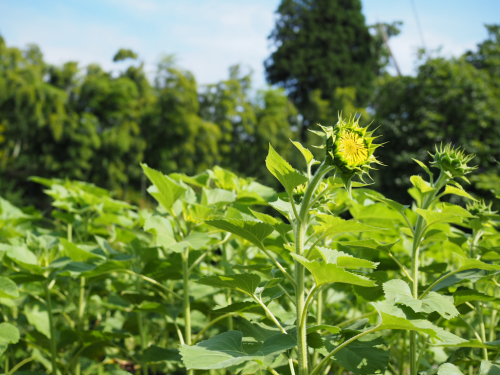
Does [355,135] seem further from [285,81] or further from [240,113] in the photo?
[285,81]

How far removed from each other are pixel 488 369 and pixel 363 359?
0.97 feet

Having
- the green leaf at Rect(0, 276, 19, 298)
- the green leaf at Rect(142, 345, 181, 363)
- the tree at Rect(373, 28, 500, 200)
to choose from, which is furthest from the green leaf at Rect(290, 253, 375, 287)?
the tree at Rect(373, 28, 500, 200)

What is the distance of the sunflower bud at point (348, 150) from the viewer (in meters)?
0.87

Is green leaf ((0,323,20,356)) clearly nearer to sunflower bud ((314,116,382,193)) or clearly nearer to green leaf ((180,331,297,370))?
green leaf ((180,331,297,370))

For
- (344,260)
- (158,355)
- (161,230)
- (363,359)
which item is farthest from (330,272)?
(158,355)

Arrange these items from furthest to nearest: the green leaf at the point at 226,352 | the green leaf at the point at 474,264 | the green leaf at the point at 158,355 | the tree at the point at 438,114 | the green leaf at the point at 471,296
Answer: the tree at the point at 438,114 → the green leaf at the point at 158,355 → the green leaf at the point at 471,296 → the green leaf at the point at 474,264 → the green leaf at the point at 226,352

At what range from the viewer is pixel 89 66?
2002 cm

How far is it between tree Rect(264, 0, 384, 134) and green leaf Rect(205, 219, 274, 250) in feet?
78.1

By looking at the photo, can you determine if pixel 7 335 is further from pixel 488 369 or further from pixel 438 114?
pixel 438 114

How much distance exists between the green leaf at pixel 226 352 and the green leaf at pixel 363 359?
0.89ft

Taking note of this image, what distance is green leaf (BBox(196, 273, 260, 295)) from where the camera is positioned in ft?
3.21

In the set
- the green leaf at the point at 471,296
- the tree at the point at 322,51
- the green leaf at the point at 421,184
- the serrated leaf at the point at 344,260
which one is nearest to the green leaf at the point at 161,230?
the serrated leaf at the point at 344,260

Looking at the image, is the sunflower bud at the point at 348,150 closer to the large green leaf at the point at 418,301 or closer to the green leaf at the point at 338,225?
the green leaf at the point at 338,225

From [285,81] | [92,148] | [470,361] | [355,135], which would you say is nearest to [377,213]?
[470,361]
